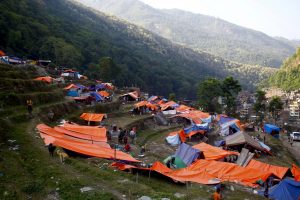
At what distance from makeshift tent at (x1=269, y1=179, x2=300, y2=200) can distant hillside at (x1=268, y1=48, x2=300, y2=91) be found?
133109mm

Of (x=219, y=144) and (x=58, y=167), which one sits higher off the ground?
(x=58, y=167)

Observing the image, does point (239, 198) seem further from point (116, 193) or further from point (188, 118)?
point (188, 118)

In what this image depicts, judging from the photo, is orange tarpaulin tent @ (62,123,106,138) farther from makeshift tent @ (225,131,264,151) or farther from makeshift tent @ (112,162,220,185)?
makeshift tent @ (225,131,264,151)

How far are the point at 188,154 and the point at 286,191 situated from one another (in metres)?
8.10

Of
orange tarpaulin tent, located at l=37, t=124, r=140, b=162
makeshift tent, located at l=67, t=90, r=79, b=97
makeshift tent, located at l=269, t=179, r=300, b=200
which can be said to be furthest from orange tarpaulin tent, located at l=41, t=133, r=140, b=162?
makeshift tent, located at l=67, t=90, r=79, b=97

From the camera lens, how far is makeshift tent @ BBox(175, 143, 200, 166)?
907 inches

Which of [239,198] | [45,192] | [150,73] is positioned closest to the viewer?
[45,192]

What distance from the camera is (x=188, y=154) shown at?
931 inches

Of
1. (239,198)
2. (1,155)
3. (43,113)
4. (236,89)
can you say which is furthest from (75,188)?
(236,89)

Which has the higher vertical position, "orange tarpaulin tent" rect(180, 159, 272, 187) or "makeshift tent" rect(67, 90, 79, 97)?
"makeshift tent" rect(67, 90, 79, 97)

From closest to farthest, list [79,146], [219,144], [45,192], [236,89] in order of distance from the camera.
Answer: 1. [45,192]
2. [79,146]
3. [219,144]
4. [236,89]

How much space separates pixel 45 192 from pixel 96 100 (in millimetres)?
29202

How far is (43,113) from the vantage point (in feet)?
87.8

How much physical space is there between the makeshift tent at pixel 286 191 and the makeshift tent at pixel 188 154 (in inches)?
264
